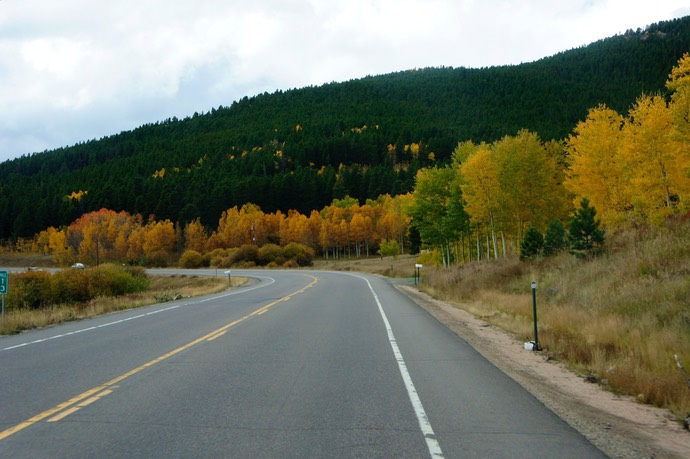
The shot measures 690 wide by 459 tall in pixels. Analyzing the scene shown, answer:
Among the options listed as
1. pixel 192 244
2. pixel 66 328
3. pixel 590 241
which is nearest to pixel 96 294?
pixel 66 328

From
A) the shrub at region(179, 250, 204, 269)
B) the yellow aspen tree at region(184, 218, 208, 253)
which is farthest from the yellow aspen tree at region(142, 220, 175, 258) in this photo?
the shrub at region(179, 250, 204, 269)

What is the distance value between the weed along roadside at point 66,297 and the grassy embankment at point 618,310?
1524 centimetres

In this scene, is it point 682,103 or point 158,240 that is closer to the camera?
point 682,103

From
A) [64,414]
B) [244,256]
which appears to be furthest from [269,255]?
[64,414]

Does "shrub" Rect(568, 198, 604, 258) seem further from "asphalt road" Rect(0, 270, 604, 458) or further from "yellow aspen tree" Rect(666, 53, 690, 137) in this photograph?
"asphalt road" Rect(0, 270, 604, 458)

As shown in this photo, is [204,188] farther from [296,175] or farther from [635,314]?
[635,314]

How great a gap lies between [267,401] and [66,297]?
28.7 meters

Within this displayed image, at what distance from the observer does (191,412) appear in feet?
20.0

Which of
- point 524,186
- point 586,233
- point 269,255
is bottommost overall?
point 586,233

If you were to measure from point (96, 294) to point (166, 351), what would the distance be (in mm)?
26335

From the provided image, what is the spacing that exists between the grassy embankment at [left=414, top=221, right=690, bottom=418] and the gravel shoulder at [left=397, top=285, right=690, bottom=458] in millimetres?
338

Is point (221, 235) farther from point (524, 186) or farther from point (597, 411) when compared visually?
point (597, 411)

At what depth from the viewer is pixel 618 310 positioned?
14359mm

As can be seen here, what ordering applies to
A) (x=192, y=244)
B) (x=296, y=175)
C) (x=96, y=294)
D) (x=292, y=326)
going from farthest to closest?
(x=296, y=175) → (x=192, y=244) → (x=96, y=294) → (x=292, y=326)
